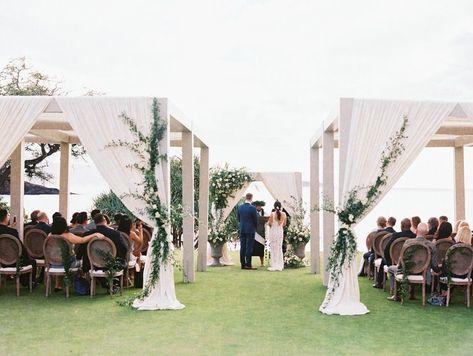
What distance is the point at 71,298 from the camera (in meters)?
9.01

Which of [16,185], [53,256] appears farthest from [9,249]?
[16,185]

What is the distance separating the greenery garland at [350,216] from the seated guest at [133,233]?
343 centimetres

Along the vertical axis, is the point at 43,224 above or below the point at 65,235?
above

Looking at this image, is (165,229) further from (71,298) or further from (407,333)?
(407,333)

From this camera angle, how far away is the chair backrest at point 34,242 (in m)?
9.98

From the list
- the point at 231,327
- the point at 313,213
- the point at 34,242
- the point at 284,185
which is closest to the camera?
the point at 231,327

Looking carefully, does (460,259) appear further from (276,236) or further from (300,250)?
(300,250)

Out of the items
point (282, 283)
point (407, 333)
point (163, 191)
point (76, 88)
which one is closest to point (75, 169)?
point (76, 88)

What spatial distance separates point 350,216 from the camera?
8148 millimetres

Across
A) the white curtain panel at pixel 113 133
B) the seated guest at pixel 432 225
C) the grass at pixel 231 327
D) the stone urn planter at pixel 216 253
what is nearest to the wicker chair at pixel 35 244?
the grass at pixel 231 327

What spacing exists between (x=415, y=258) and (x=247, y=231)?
544cm

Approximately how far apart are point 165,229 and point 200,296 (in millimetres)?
1434

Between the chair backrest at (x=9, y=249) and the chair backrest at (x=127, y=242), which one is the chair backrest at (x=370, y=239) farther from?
the chair backrest at (x=9, y=249)

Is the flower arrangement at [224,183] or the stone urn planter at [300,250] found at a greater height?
the flower arrangement at [224,183]
